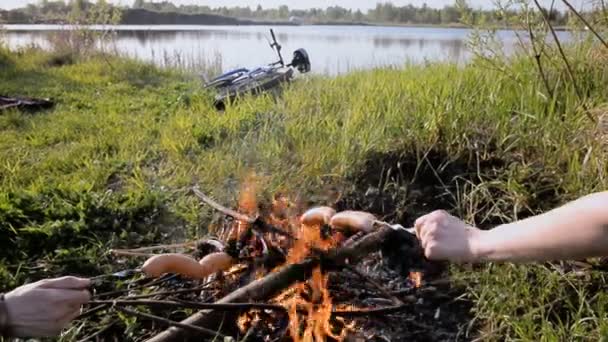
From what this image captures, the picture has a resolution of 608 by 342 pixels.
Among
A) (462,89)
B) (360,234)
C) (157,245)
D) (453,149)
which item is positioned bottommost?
(157,245)

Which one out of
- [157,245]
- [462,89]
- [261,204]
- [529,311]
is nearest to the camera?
[529,311]

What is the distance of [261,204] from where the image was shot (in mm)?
2465

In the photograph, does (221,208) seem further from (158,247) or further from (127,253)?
(127,253)

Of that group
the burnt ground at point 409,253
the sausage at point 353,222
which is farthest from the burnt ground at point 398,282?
the sausage at point 353,222

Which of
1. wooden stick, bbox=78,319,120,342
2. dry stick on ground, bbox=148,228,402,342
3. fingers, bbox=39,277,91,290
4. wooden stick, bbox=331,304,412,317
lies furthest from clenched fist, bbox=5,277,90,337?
wooden stick, bbox=331,304,412,317

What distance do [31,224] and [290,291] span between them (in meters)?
1.33

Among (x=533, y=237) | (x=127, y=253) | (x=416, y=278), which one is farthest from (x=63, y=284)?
(x=416, y=278)

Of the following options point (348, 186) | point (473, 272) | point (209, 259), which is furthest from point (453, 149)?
point (209, 259)

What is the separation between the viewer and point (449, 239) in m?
1.35

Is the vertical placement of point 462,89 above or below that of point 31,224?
above

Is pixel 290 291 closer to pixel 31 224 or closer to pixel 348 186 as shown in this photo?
pixel 348 186

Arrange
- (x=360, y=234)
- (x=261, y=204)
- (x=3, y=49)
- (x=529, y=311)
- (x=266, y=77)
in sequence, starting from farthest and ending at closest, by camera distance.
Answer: (x=3, y=49) → (x=266, y=77) → (x=261, y=204) → (x=360, y=234) → (x=529, y=311)

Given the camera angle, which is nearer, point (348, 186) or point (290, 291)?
point (290, 291)

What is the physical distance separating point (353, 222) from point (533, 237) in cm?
93
